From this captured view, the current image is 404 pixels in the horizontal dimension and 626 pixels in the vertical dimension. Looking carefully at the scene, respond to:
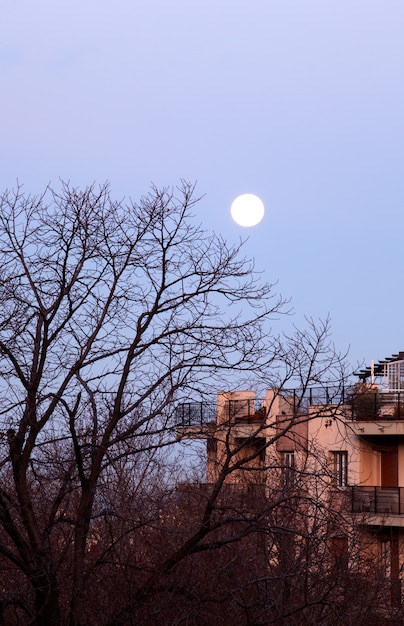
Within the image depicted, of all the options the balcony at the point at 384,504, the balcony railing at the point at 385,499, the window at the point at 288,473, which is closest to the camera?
the window at the point at 288,473

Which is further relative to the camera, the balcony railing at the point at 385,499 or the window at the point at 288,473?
the balcony railing at the point at 385,499

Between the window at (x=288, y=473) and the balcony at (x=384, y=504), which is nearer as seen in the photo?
the window at (x=288, y=473)

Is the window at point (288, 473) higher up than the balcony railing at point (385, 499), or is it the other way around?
the balcony railing at point (385, 499)

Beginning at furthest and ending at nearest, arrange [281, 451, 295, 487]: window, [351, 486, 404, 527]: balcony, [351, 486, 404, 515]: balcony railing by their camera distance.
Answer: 1. [351, 486, 404, 515]: balcony railing
2. [351, 486, 404, 527]: balcony
3. [281, 451, 295, 487]: window

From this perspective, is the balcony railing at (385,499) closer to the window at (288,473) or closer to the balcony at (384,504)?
the balcony at (384,504)

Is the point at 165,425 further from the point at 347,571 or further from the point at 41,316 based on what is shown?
the point at 347,571

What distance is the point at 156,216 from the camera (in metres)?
12.3

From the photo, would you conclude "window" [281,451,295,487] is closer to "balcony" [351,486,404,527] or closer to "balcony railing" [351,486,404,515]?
"balcony" [351,486,404,527]

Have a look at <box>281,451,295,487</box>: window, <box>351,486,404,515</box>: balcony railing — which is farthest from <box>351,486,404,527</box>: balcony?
<box>281,451,295,487</box>: window

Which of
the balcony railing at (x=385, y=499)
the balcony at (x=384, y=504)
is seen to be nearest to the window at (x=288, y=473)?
the balcony at (x=384, y=504)

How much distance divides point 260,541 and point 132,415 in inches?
206

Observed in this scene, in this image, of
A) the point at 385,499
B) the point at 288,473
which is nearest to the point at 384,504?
the point at 385,499

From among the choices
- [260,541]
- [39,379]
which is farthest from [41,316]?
[260,541]

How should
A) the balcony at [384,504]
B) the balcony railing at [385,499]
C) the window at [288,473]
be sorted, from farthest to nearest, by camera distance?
the balcony railing at [385,499], the balcony at [384,504], the window at [288,473]
